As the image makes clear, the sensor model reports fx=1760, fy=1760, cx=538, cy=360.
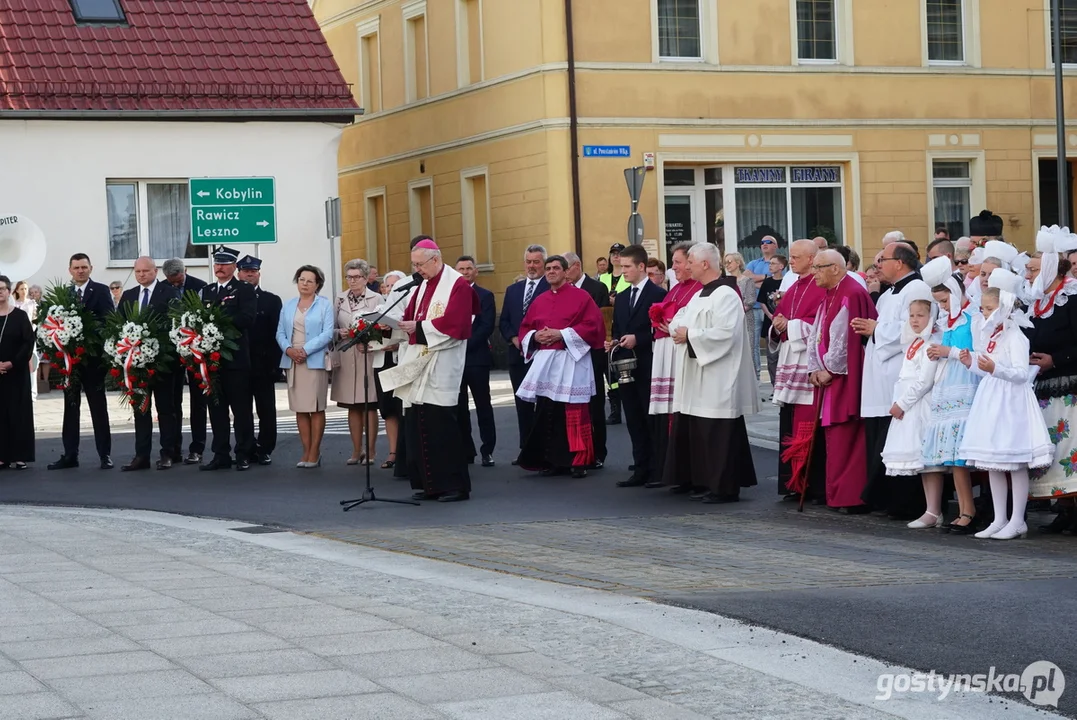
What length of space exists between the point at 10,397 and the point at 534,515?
6404mm

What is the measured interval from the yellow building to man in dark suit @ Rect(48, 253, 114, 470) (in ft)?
46.4

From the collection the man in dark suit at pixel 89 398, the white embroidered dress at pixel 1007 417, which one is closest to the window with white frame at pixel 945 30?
the man in dark suit at pixel 89 398

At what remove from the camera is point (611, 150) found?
3138cm

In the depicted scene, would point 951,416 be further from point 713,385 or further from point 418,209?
point 418,209

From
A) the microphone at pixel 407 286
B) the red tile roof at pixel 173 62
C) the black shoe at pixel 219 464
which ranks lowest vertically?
the black shoe at pixel 219 464

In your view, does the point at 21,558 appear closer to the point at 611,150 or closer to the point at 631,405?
the point at 631,405

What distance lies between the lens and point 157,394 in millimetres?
16797

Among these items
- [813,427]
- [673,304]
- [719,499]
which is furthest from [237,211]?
[813,427]

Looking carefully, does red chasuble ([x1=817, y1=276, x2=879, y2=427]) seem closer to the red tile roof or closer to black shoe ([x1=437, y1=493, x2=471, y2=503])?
black shoe ([x1=437, y1=493, x2=471, y2=503])

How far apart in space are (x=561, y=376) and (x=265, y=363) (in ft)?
10.7

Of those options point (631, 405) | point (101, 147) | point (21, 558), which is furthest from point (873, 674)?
point (101, 147)

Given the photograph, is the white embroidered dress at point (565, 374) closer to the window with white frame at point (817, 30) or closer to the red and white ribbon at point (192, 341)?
the red and white ribbon at point (192, 341)

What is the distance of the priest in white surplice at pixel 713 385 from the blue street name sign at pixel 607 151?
57.7ft

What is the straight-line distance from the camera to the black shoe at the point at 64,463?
1703 cm
